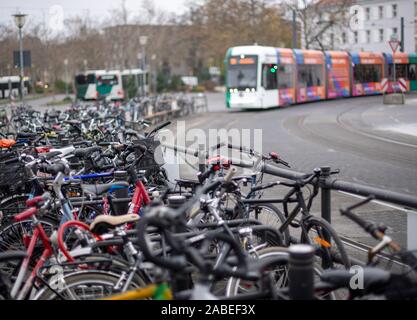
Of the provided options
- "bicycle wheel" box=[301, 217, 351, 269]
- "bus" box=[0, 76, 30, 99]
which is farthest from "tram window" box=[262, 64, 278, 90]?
"bicycle wheel" box=[301, 217, 351, 269]

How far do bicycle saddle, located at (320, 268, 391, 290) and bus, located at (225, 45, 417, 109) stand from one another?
2960 cm

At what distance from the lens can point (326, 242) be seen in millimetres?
4793

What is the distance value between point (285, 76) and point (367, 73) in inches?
472

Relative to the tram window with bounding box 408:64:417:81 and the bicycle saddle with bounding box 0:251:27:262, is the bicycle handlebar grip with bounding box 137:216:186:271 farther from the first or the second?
the tram window with bounding box 408:64:417:81

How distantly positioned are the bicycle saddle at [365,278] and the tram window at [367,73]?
41820 mm

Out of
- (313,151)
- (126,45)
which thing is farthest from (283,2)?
(313,151)

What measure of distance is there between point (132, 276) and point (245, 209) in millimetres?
1844

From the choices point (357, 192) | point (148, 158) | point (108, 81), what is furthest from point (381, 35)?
point (357, 192)

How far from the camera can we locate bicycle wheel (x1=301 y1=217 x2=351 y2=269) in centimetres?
471

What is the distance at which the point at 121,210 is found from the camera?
5.59 meters

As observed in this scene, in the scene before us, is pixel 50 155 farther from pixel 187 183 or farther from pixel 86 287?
pixel 86 287

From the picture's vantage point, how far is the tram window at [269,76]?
3328 cm

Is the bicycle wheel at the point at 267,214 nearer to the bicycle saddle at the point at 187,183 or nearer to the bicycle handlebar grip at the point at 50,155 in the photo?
the bicycle saddle at the point at 187,183

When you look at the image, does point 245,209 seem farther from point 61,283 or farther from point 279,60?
point 279,60
